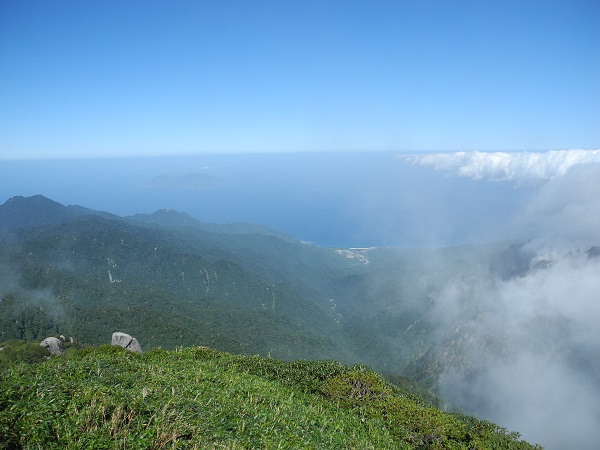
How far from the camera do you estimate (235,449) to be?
40.5 ft

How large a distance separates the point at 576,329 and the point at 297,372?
216m

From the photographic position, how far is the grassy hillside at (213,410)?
1158cm

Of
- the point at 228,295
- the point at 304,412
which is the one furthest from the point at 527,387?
the point at 304,412

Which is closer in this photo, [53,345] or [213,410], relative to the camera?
[213,410]

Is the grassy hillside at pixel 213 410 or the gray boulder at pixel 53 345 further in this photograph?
the gray boulder at pixel 53 345

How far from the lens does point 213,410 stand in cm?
1573

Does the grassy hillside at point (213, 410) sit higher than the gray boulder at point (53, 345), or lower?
higher

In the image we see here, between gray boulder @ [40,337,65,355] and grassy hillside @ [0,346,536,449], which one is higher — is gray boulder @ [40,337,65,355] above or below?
below

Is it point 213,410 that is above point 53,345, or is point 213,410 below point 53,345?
above

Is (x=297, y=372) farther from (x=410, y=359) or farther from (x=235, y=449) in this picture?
(x=410, y=359)

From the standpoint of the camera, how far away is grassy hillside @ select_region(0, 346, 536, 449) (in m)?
11.6

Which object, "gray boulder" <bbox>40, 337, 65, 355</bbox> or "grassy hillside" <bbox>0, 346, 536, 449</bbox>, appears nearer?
"grassy hillside" <bbox>0, 346, 536, 449</bbox>

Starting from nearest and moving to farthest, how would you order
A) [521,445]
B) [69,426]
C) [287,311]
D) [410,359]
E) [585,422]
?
[69,426]
[521,445]
[585,422]
[410,359]
[287,311]

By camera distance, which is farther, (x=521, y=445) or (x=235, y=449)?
(x=521, y=445)
